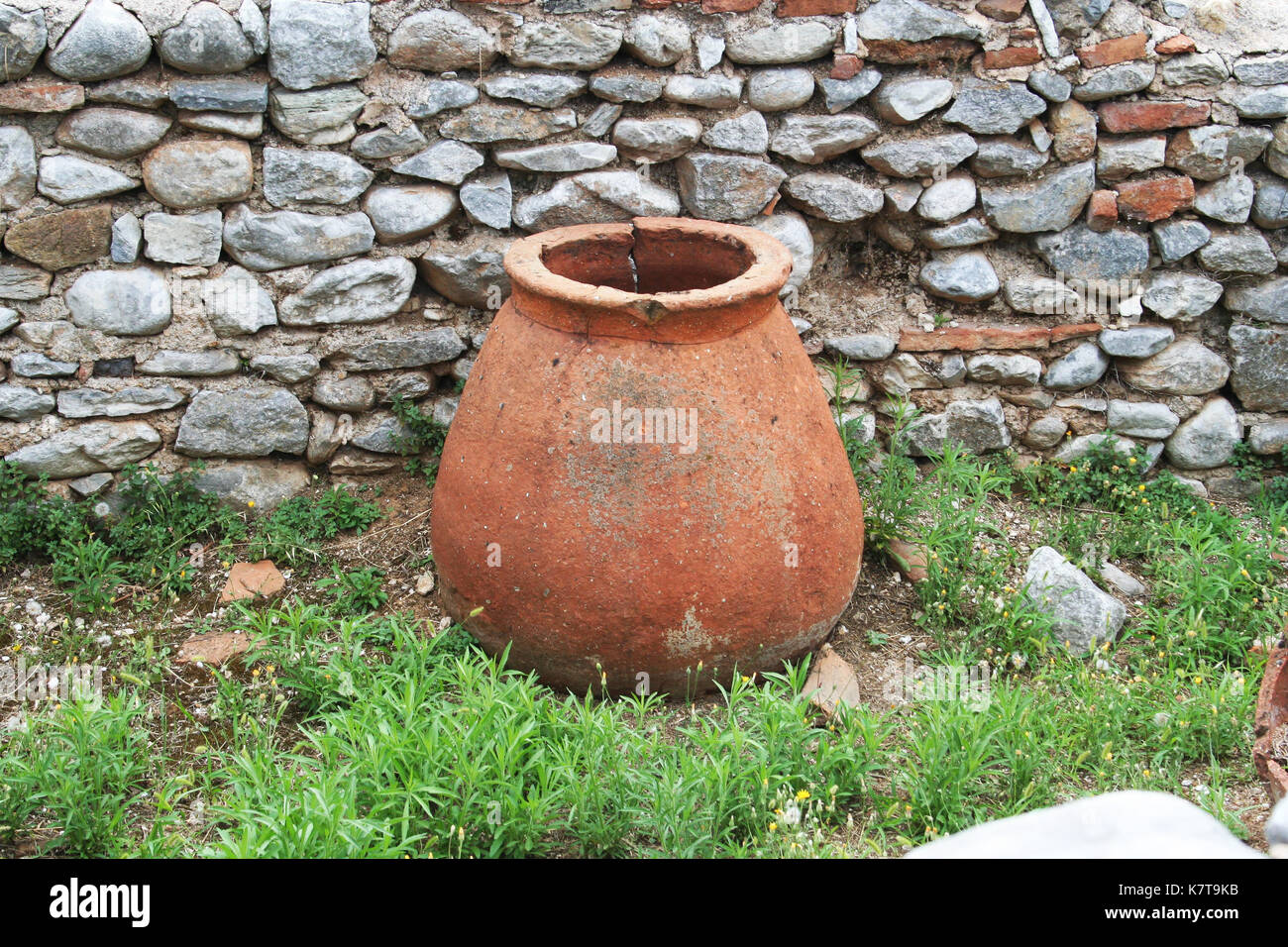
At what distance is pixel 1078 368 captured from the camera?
3.82m

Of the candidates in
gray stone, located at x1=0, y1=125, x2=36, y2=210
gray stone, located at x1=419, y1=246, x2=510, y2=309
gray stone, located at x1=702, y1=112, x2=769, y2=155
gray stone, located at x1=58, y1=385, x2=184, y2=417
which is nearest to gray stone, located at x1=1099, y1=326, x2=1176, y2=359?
gray stone, located at x1=702, y1=112, x2=769, y2=155

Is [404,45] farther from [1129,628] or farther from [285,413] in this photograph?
[1129,628]

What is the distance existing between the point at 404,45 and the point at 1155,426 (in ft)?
9.04

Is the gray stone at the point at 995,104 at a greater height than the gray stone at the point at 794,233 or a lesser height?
greater

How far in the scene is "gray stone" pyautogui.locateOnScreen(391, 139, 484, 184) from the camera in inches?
132

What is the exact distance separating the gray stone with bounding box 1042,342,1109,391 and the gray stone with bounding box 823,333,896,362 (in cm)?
58

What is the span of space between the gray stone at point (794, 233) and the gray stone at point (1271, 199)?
144 centimetres

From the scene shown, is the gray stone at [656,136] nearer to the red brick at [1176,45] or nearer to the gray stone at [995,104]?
the gray stone at [995,104]

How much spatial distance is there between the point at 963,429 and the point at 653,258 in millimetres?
1312

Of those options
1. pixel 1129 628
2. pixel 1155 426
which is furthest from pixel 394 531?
pixel 1155 426

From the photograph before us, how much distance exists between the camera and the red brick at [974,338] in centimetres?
375

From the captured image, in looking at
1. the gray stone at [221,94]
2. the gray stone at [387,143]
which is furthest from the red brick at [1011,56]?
the gray stone at [221,94]

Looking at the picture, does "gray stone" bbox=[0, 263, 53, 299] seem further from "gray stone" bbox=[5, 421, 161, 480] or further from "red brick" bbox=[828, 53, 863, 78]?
"red brick" bbox=[828, 53, 863, 78]

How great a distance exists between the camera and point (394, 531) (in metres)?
3.57
